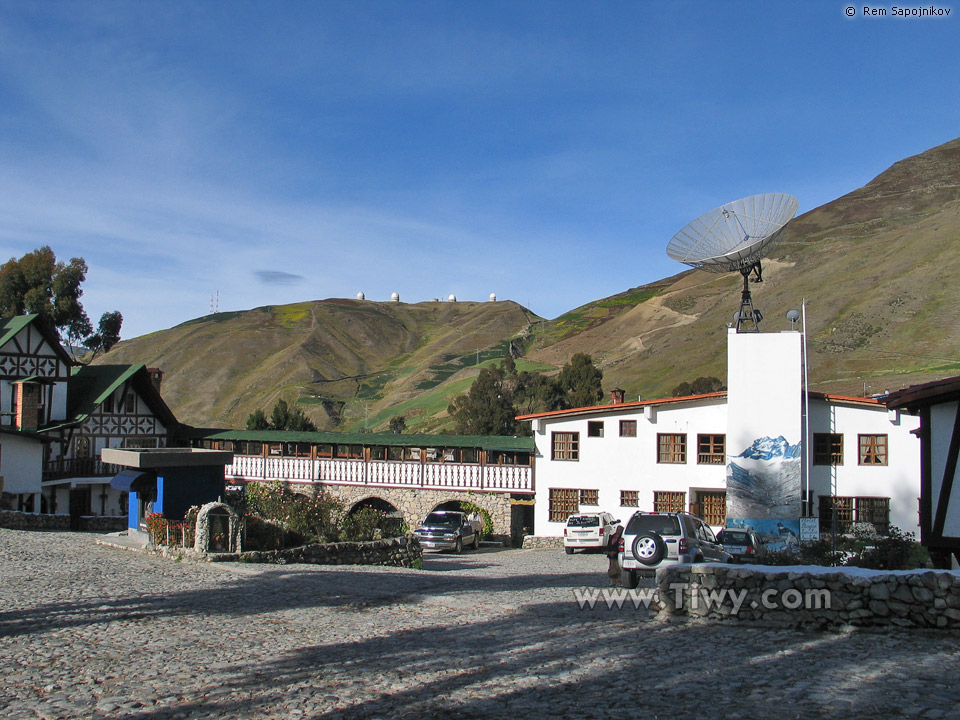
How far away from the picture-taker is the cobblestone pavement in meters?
8.80

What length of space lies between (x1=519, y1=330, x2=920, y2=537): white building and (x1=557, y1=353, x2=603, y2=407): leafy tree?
97.4 feet

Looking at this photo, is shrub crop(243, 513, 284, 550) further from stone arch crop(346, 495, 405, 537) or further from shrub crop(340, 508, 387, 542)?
stone arch crop(346, 495, 405, 537)

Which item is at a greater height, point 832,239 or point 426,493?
point 832,239

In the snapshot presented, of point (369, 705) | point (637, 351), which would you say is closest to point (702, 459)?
point (369, 705)

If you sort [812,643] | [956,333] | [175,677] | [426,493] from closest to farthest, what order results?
[175,677] < [812,643] < [426,493] < [956,333]


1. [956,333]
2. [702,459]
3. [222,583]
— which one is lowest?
[222,583]

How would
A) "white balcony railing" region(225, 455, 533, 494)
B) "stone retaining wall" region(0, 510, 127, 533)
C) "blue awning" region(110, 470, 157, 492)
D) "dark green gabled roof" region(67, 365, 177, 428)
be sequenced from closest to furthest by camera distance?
"blue awning" region(110, 470, 157, 492)
"stone retaining wall" region(0, 510, 127, 533)
"white balcony railing" region(225, 455, 533, 494)
"dark green gabled roof" region(67, 365, 177, 428)

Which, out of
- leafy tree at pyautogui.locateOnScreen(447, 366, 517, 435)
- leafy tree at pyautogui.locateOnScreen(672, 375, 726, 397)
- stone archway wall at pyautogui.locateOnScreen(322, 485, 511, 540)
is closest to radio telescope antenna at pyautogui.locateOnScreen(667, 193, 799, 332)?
stone archway wall at pyautogui.locateOnScreen(322, 485, 511, 540)

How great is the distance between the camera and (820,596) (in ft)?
39.5

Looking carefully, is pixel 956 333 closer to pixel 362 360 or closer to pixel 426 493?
pixel 426 493

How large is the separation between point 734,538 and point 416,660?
591 inches

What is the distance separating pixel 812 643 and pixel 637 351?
9766 cm

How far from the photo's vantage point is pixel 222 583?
59.9ft

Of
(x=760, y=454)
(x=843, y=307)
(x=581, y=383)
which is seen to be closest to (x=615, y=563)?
(x=760, y=454)
